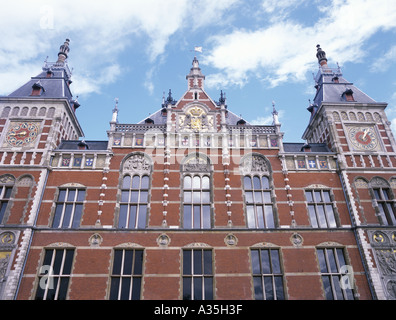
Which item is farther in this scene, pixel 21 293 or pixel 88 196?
pixel 88 196

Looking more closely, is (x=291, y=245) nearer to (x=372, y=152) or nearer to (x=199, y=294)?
(x=199, y=294)

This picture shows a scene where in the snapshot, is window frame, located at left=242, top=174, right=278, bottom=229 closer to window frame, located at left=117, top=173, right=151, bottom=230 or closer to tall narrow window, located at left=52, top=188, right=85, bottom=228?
window frame, located at left=117, top=173, right=151, bottom=230

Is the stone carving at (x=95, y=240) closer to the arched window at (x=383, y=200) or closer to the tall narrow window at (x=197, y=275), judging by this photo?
the tall narrow window at (x=197, y=275)

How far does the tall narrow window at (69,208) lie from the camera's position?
62.4 feet

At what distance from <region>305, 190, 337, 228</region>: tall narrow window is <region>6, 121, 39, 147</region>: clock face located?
18.8 meters

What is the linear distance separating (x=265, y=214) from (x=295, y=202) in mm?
2098

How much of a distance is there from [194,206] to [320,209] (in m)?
8.01

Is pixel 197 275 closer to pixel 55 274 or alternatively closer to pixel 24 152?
pixel 55 274

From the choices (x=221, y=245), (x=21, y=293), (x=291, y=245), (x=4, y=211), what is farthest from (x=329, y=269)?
(x=4, y=211)

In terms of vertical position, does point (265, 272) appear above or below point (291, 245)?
below

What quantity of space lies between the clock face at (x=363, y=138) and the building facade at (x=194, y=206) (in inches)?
3.5
